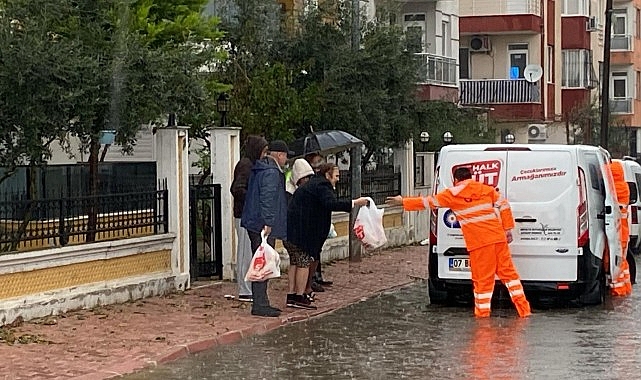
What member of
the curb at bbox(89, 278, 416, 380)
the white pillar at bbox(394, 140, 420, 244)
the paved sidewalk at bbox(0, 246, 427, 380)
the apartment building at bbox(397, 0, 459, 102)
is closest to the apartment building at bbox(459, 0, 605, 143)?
the apartment building at bbox(397, 0, 459, 102)

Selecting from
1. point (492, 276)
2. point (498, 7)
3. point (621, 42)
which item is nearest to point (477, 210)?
point (492, 276)

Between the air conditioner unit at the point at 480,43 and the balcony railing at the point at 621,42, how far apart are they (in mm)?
16732

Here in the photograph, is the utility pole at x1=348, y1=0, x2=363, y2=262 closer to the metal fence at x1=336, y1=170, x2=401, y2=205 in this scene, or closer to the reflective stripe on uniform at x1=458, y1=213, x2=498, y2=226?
the metal fence at x1=336, y1=170, x2=401, y2=205

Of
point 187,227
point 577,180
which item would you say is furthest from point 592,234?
point 187,227

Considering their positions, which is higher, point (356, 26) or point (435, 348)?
point (356, 26)

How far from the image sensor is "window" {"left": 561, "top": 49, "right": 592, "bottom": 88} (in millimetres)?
49875

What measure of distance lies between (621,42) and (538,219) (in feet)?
154

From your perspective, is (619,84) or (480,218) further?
(619,84)

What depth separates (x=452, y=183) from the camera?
15.5 m

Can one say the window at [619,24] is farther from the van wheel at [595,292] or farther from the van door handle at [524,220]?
the van door handle at [524,220]

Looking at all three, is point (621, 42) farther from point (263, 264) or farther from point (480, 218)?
point (263, 264)

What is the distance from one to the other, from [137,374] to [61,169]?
16.9 ft

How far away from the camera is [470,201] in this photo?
14.9 meters

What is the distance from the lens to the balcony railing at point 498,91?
43.8 metres
